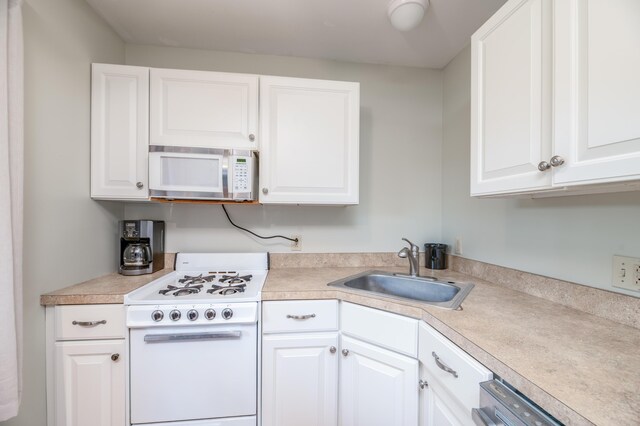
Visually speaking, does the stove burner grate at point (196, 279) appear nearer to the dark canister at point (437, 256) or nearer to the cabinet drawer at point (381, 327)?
the cabinet drawer at point (381, 327)

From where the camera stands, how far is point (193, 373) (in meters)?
1.23

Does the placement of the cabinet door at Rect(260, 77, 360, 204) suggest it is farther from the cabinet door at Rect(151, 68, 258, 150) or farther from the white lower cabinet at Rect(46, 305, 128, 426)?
the white lower cabinet at Rect(46, 305, 128, 426)

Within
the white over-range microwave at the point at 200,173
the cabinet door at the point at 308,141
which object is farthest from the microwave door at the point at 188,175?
the cabinet door at the point at 308,141

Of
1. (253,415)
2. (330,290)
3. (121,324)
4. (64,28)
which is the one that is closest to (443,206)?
(330,290)

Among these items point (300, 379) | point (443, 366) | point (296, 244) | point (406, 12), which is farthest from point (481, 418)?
point (406, 12)

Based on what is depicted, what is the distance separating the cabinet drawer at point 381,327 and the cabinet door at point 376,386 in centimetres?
4

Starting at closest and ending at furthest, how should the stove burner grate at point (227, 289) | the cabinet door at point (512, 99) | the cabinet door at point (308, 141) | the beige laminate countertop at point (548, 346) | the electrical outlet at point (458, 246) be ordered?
the beige laminate countertop at point (548, 346) < the cabinet door at point (512, 99) < the stove burner grate at point (227, 289) < the cabinet door at point (308, 141) < the electrical outlet at point (458, 246)

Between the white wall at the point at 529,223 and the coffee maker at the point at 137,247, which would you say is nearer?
the white wall at the point at 529,223

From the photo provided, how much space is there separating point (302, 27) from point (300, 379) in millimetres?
1980

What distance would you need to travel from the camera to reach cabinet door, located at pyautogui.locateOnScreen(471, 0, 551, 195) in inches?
34.4

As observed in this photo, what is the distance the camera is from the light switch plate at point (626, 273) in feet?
2.89

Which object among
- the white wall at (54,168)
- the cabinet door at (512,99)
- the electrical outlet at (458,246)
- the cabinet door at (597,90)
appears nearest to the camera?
the cabinet door at (597,90)

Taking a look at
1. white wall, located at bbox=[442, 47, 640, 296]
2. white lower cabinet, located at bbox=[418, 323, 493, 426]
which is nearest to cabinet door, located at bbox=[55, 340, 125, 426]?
white lower cabinet, located at bbox=[418, 323, 493, 426]

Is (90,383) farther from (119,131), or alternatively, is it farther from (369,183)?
(369,183)
